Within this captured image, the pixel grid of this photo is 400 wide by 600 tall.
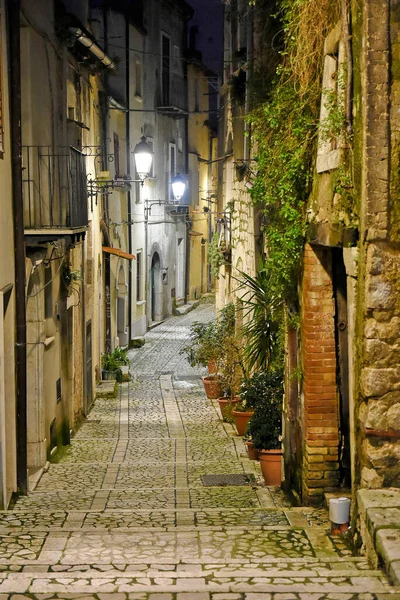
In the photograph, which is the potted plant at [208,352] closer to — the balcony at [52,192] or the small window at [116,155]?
the balcony at [52,192]

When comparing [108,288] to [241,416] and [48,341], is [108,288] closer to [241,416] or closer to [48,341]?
[241,416]

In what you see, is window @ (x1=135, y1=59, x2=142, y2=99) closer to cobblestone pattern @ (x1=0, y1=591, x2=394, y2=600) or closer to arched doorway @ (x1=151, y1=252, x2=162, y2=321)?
arched doorway @ (x1=151, y1=252, x2=162, y2=321)

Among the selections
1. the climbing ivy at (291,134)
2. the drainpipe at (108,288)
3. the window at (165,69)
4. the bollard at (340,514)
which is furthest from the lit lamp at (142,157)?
the bollard at (340,514)

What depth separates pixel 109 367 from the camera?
2059cm

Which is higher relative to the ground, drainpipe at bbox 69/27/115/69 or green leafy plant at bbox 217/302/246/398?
drainpipe at bbox 69/27/115/69

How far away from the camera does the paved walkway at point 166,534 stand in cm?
552

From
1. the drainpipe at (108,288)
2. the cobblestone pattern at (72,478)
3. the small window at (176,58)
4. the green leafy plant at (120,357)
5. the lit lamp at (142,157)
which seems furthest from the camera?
the small window at (176,58)

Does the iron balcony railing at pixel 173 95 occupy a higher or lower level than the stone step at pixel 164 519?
higher

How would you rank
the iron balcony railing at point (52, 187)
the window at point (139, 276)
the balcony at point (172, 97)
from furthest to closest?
the balcony at point (172, 97)
the window at point (139, 276)
the iron balcony railing at point (52, 187)

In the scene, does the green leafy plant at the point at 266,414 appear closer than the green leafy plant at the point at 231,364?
Yes

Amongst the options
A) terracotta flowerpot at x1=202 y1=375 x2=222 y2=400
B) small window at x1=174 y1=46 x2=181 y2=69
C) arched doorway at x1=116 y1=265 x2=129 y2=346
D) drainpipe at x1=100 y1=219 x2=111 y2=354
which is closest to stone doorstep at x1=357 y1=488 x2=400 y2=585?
terracotta flowerpot at x1=202 y1=375 x2=222 y2=400

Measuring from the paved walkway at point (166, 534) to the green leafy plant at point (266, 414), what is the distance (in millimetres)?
640

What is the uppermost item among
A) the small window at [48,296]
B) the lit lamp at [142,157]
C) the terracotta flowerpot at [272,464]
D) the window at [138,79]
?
the window at [138,79]

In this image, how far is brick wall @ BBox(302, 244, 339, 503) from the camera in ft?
27.6
